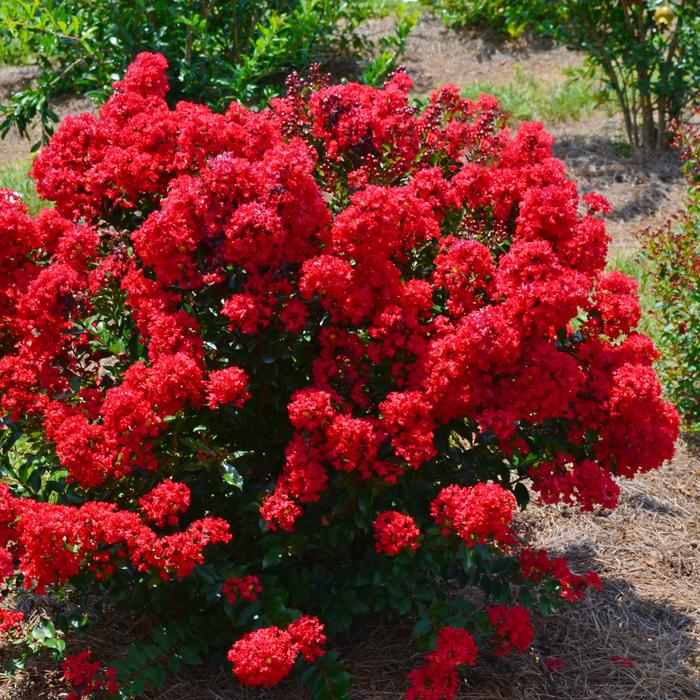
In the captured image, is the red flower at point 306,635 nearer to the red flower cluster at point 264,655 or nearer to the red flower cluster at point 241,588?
the red flower cluster at point 264,655

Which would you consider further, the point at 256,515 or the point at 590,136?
the point at 590,136

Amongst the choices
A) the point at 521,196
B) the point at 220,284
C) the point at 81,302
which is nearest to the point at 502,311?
the point at 521,196

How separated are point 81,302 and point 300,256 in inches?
25.8

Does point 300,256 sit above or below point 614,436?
above

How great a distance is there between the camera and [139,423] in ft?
8.16

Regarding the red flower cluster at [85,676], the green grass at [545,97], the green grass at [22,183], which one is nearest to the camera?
the red flower cluster at [85,676]

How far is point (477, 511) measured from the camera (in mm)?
2461

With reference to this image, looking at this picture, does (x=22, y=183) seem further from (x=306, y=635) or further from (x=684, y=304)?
(x=306, y=635)

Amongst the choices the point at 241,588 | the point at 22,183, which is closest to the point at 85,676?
the point at 241,588

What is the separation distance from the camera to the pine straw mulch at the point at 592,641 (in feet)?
9.98

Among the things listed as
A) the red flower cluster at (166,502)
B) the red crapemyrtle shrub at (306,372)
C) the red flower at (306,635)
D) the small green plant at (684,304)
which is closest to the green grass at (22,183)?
the red crapemyrtle shrub at (306,372)

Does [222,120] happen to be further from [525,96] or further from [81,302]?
[525,96]

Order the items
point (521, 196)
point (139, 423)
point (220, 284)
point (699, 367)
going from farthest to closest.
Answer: point (699, 367)
point (521, 196)
point (220, 284)
point (139, 423)

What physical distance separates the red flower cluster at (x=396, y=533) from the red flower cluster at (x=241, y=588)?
370mm
